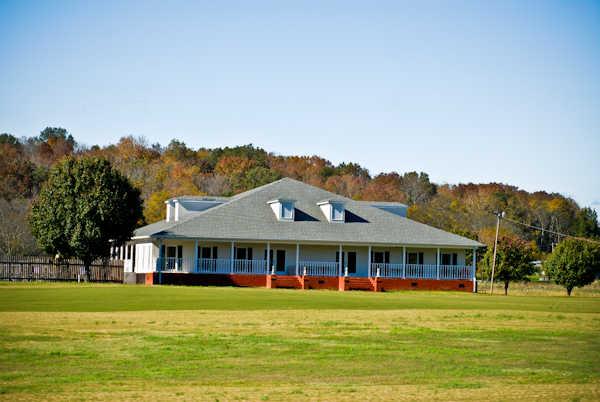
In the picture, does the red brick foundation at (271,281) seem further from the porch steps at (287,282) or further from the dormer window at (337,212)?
the dormer window at (337,212)

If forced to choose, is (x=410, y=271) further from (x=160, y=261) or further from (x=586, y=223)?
(x=586, y=223)

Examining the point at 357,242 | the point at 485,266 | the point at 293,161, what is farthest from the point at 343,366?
the point at 293,161

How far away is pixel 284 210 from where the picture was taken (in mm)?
64562

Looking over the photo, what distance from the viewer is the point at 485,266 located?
7025 cm

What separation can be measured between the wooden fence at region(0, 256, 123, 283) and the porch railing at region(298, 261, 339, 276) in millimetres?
12513

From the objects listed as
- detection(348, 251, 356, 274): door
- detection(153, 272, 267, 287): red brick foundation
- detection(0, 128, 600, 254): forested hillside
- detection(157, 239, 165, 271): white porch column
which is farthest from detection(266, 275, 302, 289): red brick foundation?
detection(0, 128, 600, 254): forested hillside

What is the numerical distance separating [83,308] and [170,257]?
32174 mm

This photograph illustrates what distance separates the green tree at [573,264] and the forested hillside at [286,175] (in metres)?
39.1

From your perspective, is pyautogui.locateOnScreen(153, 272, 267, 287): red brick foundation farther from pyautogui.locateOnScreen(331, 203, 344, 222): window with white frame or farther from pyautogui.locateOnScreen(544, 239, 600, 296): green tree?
pyautogui.locateOnScreen(544, 239, 600, 296): green tree

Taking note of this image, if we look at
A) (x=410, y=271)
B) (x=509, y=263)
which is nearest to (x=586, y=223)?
(x=509, y=263)

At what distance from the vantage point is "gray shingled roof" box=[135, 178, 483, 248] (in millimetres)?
61000

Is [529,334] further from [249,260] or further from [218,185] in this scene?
[218,185]

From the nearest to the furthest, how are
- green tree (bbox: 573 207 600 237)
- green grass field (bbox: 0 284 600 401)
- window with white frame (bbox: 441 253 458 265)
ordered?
green grass field (bbox: 0 284 600 401) → window with white frame (bbox: 441 253 458 265) → green tree (bbox: 573 207 600 237)

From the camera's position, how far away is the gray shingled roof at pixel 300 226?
61.0 metres
